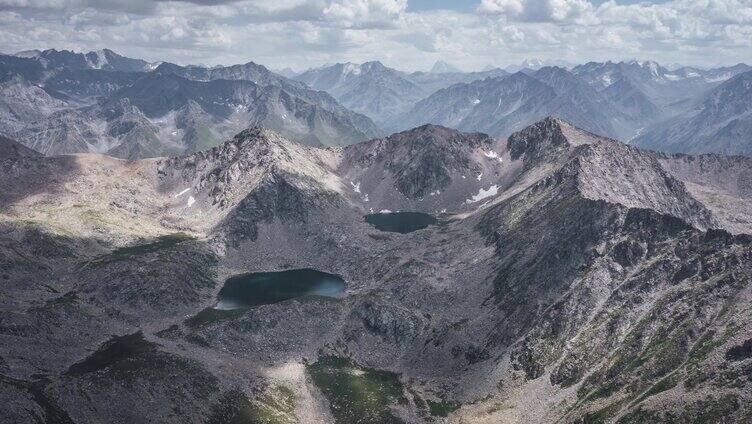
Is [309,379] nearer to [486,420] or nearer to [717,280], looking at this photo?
[486,420]

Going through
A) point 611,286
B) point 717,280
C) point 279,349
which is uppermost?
point 717,280

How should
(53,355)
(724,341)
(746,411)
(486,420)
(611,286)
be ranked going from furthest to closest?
(611,286), (53,355), (486,420), (724,341), (746,411)

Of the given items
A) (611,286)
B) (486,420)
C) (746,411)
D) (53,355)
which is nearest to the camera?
(746,411)

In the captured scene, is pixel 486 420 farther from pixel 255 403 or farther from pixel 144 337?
pixel 144 337

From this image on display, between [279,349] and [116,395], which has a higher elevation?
[116,395]

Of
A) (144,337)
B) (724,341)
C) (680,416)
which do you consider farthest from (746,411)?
(144,337)

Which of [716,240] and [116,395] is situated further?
[716,240]
